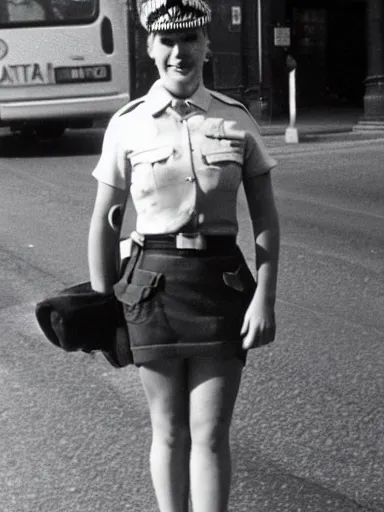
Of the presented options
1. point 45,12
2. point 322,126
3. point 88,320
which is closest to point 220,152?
point 88,320

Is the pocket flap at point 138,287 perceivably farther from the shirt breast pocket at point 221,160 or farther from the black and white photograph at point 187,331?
the shirt breast pocket at point 221,160

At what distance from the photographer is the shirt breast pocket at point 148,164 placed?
293 cm

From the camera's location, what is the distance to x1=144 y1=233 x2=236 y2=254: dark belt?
117 inches

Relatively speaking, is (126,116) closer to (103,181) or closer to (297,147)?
(103,181)

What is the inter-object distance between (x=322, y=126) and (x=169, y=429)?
1769cm

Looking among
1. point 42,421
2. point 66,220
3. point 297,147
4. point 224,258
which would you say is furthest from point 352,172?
point 224,258

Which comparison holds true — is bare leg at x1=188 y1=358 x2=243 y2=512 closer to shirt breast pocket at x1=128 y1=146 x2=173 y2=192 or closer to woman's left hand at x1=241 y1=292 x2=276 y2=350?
woman's left hand at x1=241 y1=292 x2=276 y2=350

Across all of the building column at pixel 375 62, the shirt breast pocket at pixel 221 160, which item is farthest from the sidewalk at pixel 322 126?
the shirt breast pocket at pixel 221 160

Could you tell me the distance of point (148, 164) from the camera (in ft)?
9.64

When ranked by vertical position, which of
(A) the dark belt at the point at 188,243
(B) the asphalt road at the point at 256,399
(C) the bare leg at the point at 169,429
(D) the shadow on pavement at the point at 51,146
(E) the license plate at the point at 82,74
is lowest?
(D) the shadow on pavement at the point at 51,146

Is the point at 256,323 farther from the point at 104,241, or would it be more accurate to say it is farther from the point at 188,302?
the point at 104,241

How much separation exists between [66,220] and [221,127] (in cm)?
679

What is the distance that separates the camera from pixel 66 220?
965 cm

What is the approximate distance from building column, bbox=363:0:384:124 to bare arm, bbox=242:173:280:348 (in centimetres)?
1685
